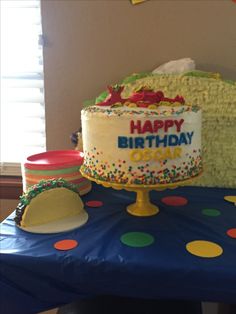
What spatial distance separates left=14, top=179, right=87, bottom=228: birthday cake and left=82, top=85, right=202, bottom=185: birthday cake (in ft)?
0.34

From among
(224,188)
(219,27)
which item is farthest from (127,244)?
(219,27)

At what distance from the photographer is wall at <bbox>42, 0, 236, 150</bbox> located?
1304mm

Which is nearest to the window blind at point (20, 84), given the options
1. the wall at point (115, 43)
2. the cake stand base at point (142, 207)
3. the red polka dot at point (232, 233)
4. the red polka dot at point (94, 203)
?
the wall at point (115, 43)

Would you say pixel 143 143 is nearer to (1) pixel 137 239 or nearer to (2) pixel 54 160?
(1) pixel 137 239

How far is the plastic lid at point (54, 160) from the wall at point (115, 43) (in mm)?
235

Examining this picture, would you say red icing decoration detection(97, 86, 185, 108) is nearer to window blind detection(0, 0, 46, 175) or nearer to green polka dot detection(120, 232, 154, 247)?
green polka dot detection(120, 232, 154, 247)

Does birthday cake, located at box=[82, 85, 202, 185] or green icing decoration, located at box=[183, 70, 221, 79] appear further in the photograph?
green icing decoration, located at box=[183, 70, 221, 79]

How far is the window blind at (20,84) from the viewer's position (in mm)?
1494

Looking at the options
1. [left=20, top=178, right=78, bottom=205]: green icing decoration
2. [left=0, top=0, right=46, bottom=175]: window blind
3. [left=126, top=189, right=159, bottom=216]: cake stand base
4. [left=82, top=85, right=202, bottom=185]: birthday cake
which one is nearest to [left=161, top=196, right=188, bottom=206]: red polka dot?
[left=126, top=189, right=159, bottom=216]: cake stand base

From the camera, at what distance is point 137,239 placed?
875mm

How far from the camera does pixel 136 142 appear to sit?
87 centimetres

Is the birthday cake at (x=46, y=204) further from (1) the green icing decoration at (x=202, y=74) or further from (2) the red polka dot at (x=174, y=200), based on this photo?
(1) the green icing decoration at (x=202, y=74)

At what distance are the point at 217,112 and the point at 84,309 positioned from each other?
66 centimetres

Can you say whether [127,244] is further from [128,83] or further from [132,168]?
[128,83]
